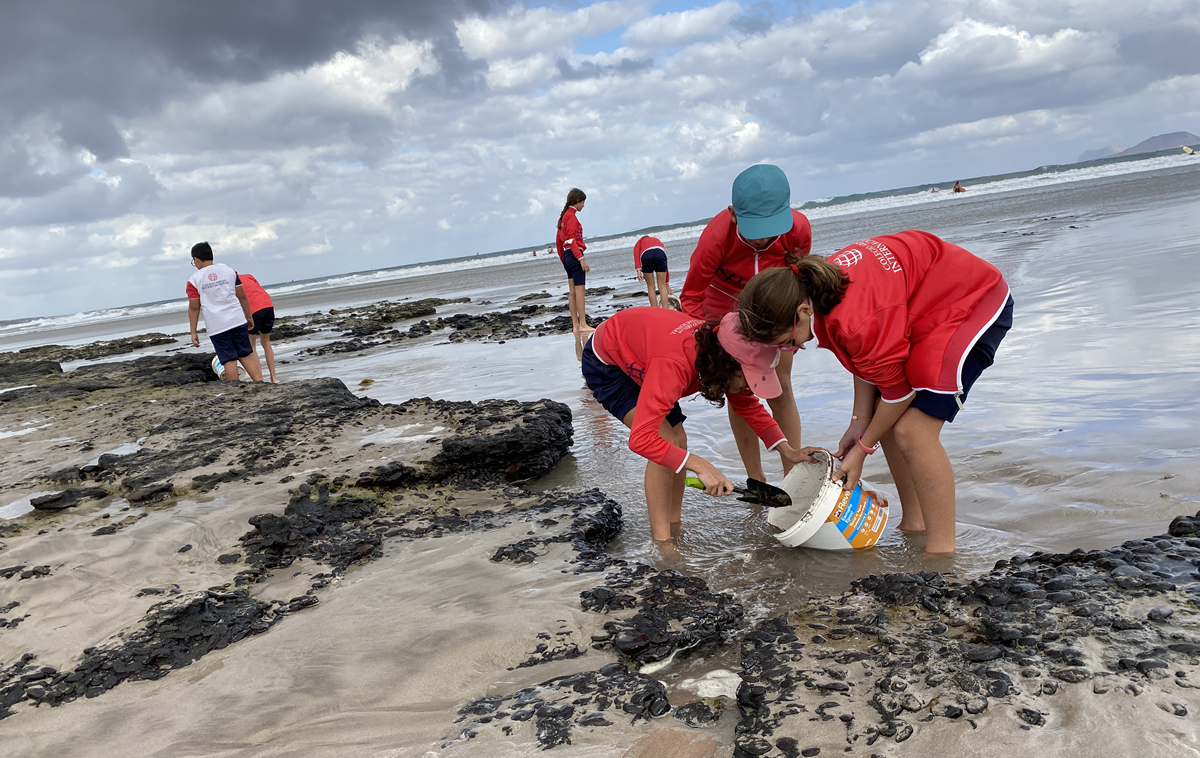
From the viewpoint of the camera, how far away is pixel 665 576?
9.26 ft

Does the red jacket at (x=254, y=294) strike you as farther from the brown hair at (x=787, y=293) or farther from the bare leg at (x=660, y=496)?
the brown hair at (x=787, y=293)

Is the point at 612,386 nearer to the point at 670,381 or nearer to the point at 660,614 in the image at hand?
the point at 670,381

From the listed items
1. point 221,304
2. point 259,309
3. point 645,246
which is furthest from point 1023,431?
point 259,309

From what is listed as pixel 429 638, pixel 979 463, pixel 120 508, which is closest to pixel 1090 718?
pixel 429 638

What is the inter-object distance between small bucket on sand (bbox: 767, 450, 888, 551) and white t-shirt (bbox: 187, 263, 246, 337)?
6.60 metres

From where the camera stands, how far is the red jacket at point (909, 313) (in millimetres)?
2604

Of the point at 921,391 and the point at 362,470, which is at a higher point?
the point at 921,391

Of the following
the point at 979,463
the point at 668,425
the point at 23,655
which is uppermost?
the point at 668,425

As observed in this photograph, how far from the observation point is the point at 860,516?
10.1 ft

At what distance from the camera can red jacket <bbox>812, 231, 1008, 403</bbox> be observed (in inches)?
103

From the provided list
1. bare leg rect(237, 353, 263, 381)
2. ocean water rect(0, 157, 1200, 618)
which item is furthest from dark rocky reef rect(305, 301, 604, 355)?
bare leg rect(237, 353, 263, 381)

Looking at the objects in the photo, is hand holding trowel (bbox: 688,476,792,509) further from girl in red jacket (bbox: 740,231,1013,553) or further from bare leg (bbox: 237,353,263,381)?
bare leg (bbox: 237,353,263,381)

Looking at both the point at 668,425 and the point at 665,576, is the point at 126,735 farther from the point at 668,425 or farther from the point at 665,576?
the point at 668,425

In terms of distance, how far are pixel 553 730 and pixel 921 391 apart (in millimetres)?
1852
